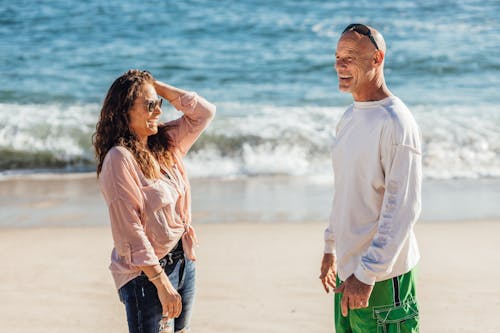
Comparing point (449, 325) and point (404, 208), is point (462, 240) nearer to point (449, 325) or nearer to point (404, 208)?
point (449, 325)

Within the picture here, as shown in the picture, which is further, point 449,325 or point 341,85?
point 449,325

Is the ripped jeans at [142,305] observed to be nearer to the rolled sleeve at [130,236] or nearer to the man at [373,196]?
the rolled sleeve at [130,236]

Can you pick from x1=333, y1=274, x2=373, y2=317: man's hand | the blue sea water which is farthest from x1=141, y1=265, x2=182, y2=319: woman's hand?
the blue sea water

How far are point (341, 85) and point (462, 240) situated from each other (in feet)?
12.5

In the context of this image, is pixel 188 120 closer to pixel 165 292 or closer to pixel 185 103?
pixel 185 103

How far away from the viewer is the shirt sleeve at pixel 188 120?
10.6 ft

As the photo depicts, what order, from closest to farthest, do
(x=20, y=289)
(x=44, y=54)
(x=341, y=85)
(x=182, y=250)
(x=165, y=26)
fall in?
1. (x=341, y=85)
2. (x=182, y=250)
3. (x=20, y=289)
4. (x=44, y=54)
5. (x=165, y=26)

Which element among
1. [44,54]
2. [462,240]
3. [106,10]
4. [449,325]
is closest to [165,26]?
[106,10]

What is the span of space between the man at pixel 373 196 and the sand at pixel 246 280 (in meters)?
1.95

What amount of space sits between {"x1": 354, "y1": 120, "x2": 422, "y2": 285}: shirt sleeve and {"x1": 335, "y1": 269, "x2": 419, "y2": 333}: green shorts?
0.45 ft

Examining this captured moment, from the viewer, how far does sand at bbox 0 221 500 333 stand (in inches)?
186

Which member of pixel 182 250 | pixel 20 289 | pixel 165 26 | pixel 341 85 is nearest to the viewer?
pixel 341 85

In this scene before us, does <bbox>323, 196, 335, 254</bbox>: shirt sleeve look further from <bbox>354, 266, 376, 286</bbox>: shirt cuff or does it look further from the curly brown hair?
the curly brown hair

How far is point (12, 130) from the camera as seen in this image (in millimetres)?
11016
